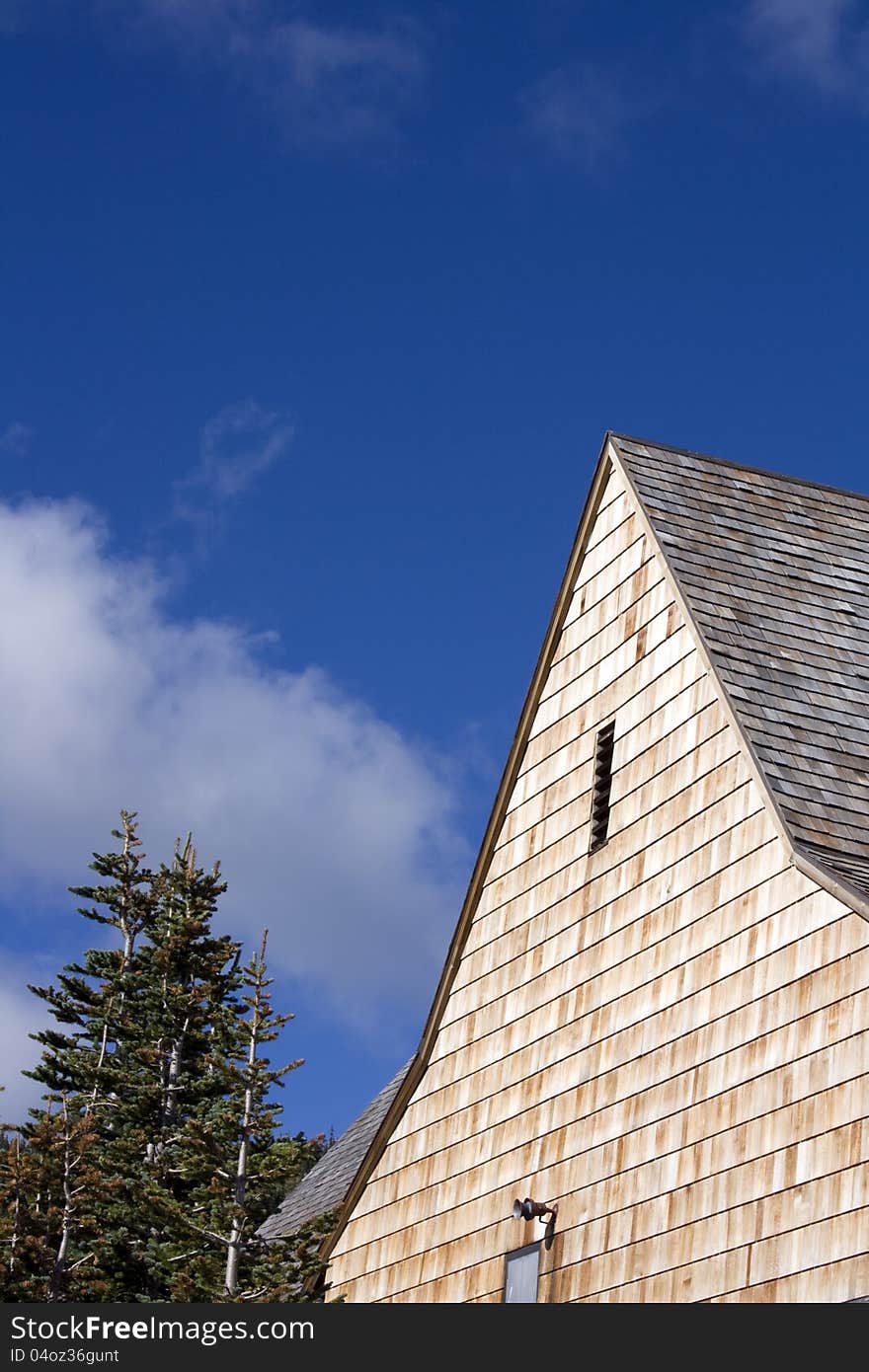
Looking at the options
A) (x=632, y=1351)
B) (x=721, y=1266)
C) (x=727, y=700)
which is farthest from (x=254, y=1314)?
(x=727, y=700)

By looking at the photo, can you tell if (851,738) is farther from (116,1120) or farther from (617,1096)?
(116,1120)

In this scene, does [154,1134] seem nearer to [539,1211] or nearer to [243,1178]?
[243,1178]

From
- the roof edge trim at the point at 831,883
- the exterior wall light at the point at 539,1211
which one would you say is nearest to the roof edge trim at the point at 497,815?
the exterior wall light at the point at 539,1211

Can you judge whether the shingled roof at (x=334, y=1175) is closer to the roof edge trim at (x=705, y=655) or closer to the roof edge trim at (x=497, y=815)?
the roof edge trim at (x=497, y=815)

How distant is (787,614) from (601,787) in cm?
199

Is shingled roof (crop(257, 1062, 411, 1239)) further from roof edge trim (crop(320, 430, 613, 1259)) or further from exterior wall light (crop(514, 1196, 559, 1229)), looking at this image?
exterior wall light (crop(514, 1196, 559, 1229))

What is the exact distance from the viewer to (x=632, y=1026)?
39.5 feet

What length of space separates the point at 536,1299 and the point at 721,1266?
2531 millimetres

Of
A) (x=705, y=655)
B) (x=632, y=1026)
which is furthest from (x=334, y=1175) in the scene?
(x=705, y=655)

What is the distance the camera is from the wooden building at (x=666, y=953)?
33.0 feet

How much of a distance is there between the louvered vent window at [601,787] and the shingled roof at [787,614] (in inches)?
60.0

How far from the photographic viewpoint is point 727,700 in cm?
1181

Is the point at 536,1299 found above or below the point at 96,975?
below

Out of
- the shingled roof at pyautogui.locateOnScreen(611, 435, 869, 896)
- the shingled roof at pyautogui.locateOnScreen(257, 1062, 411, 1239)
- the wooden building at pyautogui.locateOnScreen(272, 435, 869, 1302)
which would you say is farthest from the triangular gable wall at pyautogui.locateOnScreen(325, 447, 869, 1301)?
the shingled roof at pyautogui.locateOnScreen(257, 1062, 411, 1239)
